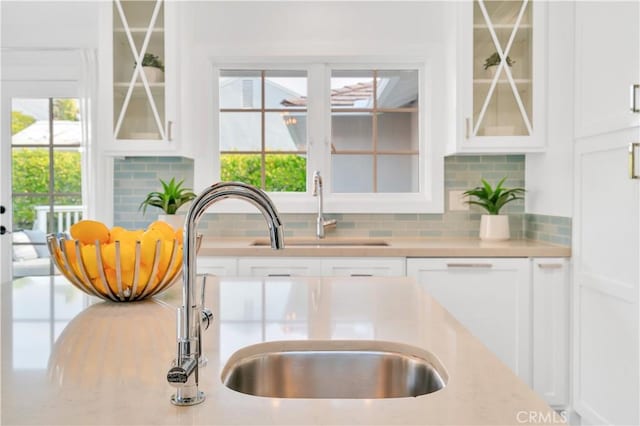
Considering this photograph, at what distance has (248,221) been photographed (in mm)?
3354

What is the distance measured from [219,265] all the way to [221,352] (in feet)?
6.00

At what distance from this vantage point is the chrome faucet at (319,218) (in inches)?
123

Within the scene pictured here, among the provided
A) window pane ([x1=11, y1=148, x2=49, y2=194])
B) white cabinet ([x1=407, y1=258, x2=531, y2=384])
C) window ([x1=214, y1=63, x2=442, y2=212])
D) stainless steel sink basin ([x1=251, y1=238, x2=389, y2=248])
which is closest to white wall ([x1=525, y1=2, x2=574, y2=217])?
white cabinet ([x1=407, y1=258, x2=531, y2=384])

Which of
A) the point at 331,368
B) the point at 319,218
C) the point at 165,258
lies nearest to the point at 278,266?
the point at 319,218

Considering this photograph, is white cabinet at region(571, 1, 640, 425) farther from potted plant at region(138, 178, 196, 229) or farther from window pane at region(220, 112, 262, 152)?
potted plant at region(138, 178, 196, 229)

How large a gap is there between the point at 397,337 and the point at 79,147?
10.4ft

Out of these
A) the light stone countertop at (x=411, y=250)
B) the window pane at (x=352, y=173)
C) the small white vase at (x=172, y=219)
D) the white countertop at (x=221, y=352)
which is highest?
the window pane at (x=352, y=173)

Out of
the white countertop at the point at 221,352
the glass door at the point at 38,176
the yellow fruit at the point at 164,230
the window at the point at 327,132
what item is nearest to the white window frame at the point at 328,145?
the window at the point at 327,132

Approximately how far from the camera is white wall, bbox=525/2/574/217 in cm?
265

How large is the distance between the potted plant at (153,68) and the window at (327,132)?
433 mm

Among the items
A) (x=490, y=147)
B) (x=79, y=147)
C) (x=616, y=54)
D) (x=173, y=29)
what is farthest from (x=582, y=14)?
(x=79, y=147)

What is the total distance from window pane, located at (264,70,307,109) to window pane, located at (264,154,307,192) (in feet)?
1.08

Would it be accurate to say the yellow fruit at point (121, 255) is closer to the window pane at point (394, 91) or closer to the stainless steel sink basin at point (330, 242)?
Result: the stainless steel sink basin at point (330, 242)

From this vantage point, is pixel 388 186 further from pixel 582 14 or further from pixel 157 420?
pixel 157 420
